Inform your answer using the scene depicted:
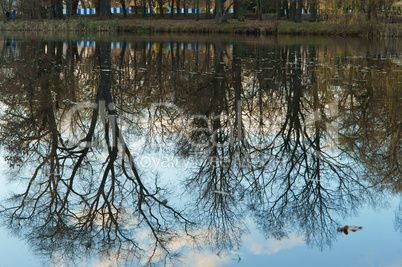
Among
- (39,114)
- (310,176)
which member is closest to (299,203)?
(310,176)

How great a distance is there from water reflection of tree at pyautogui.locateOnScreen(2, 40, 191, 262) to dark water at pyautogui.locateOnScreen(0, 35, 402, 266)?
2 centimetres

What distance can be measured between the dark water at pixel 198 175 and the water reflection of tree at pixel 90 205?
0.02 m

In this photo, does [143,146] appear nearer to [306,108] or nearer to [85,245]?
[85,245]

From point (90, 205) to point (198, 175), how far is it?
1214mm

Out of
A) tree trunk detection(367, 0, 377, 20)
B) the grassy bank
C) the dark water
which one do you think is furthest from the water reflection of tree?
the grassy bank

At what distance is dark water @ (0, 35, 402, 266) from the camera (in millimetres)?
3660

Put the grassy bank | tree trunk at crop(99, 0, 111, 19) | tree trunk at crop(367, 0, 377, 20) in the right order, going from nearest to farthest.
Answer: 1. tree trunk at crop(367, 0, 377, 20)
2. the grassy bank
3. tree trunk at crop(99, 0, 111, 19)

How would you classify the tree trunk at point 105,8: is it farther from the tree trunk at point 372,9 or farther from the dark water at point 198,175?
the dark water at point 198,175

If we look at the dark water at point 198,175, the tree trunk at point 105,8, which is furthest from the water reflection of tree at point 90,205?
the tree trunk at point 105,8

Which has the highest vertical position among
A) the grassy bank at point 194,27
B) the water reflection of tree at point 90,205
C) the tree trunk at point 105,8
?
the tree trunk at point 105,8

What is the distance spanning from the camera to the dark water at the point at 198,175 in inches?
144

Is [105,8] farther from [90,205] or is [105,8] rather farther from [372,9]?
[90,205]

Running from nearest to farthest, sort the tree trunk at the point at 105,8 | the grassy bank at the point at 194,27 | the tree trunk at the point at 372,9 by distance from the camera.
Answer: the tree trunk at the point at 372,9
the grassy bank at the point at 194,27
the tree trunk at the point at 105,8

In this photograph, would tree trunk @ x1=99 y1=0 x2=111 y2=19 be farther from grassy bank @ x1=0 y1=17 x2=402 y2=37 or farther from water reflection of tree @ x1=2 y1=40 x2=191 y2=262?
water reflection of tree @ x1=2 y1=40 x2=191 y2=262
